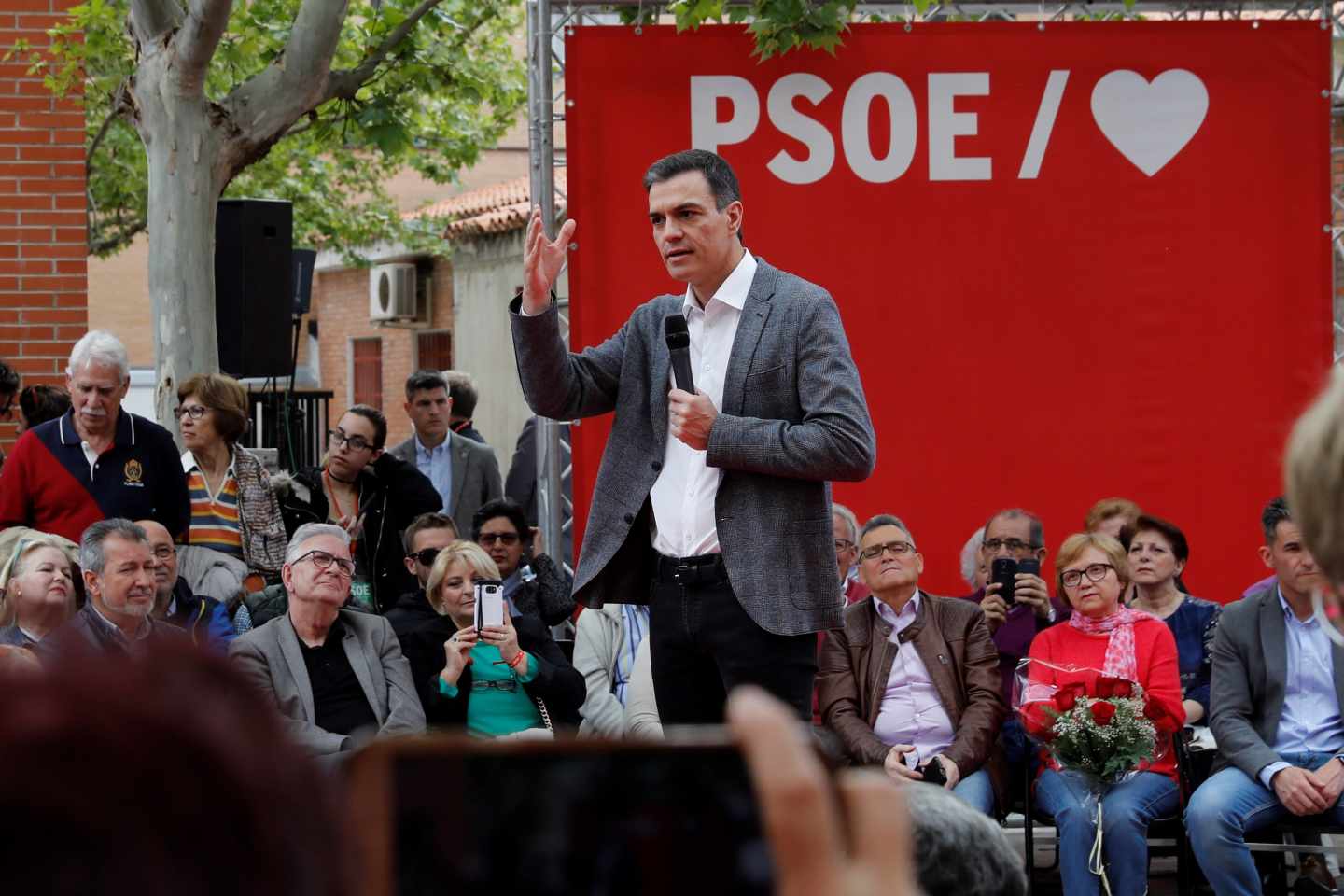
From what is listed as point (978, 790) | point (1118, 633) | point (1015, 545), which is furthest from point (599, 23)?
point (978, 790)

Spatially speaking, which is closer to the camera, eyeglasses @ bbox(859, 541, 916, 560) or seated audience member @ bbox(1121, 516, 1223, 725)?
eyeglasses @ bbox(859, 541, 916, 560)

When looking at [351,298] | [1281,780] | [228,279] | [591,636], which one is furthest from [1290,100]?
[351,298]

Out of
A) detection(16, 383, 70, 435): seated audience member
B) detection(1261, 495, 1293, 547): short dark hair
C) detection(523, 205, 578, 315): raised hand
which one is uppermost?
detection(523, 205, 578, 315): raised hand

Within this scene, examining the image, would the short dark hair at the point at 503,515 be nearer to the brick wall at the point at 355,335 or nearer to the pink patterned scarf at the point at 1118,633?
the pink patterned scarf at the point at 1118,633

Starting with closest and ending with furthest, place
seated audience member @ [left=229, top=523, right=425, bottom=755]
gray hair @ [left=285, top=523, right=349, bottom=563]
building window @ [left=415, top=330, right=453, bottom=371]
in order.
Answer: seated audience member @ [left=229, top=523, right=425, bottom=755], gray hair @ [left=285, top=523, right=349, bottom=563], building window @ [left=415, top=330, right=453, bottom=371]

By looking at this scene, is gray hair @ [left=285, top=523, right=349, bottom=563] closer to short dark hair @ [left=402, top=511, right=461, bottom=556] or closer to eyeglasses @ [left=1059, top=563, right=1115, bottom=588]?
short dark hair @ [left=402, top=511, right=461, bottom=556]

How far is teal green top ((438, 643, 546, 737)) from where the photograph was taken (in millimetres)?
5910

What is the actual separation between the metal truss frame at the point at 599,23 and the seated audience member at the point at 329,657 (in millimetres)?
1431

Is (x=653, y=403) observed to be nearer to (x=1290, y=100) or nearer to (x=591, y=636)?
(x=591, y=636)

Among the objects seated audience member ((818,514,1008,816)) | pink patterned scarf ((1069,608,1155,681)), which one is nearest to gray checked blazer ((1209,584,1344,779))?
pink patterned scarf ((1069,608,1155,681))

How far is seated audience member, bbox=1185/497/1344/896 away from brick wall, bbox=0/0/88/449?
5.51 m

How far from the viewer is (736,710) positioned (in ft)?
2.43

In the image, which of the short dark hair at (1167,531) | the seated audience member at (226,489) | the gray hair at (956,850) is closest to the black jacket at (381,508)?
the seated audience member at (226,489)

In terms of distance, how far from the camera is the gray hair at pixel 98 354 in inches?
239
